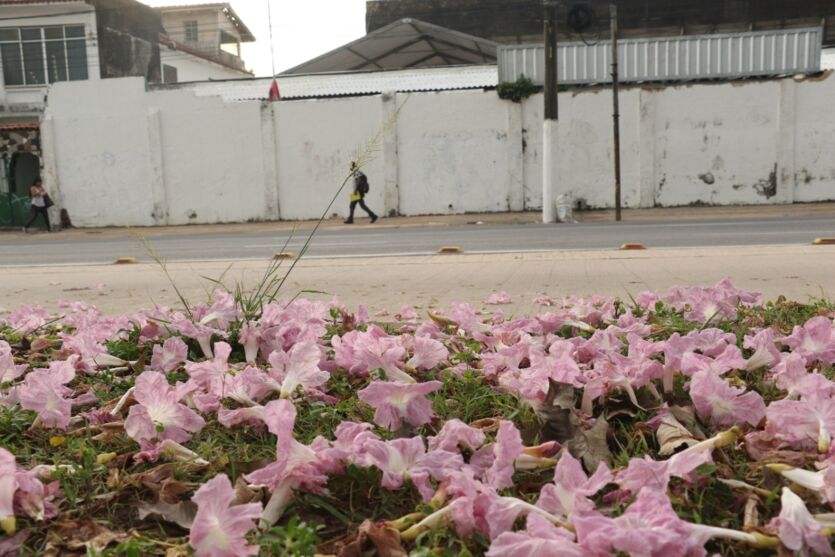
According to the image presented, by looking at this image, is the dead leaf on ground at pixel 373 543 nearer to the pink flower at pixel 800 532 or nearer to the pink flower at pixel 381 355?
the pink flower at pixel 800 532

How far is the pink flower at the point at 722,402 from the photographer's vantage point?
1.63m

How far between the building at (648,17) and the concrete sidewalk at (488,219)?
12.9 meters

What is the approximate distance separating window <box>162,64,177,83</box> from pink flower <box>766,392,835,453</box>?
35135 mm

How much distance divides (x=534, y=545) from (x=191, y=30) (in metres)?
49.7

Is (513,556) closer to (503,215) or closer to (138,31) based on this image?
(503,215)

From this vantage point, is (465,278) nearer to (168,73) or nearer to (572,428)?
(572,428)

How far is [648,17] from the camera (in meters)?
31.9

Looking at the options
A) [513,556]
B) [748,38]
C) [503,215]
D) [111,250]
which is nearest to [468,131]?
[503,215]

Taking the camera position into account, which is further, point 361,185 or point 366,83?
point 366,83

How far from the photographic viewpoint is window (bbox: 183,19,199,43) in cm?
4631

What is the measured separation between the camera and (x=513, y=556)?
1.06 m

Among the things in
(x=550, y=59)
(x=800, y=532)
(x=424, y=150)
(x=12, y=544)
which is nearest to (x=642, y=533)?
(x=800, y=532)

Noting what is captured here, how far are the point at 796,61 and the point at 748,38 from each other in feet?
4.69

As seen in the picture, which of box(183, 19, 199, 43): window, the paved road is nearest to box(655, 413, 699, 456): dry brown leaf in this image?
the paved road
